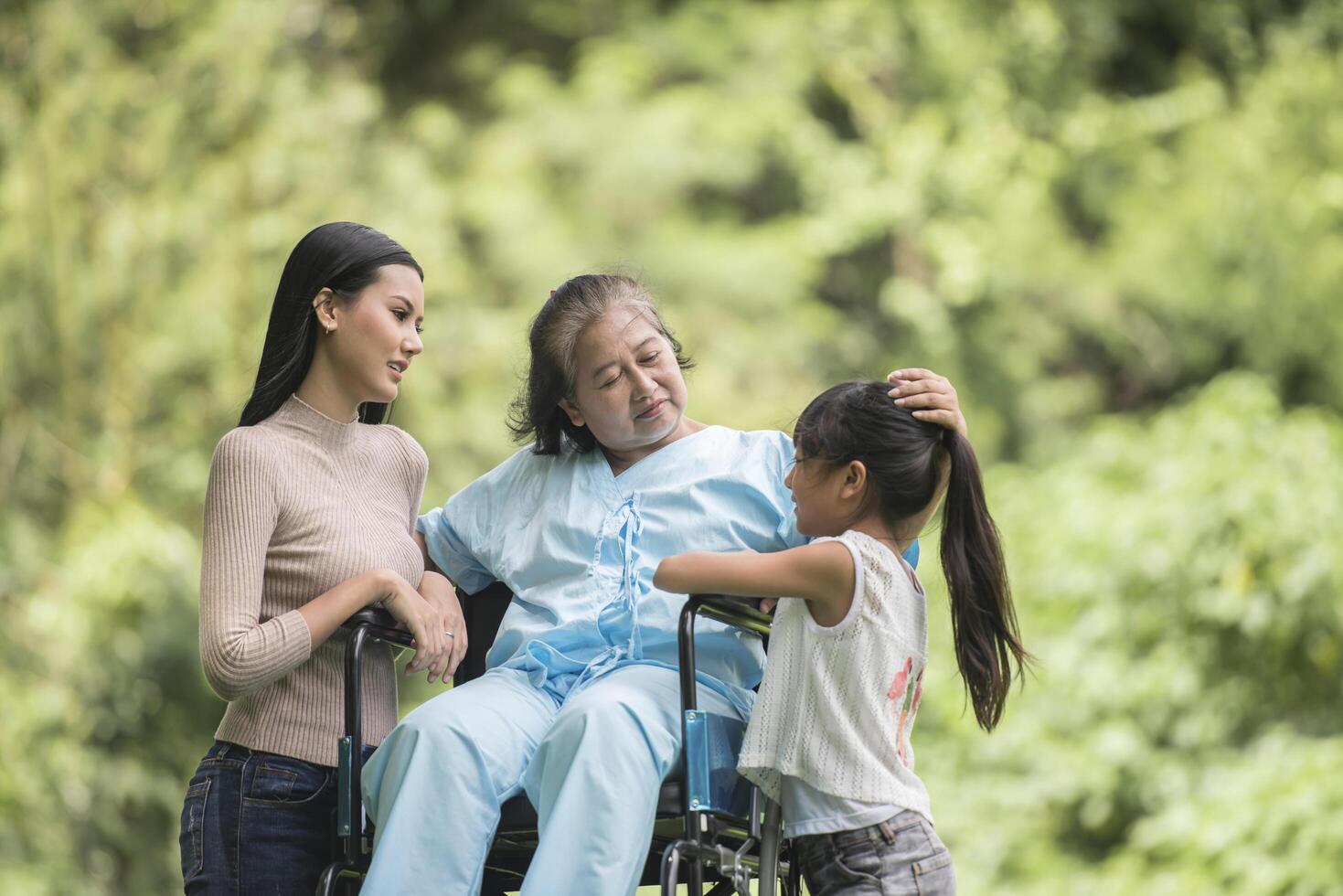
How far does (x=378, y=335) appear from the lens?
6.64 feet

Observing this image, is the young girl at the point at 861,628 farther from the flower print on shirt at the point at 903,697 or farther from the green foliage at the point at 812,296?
the green foliage at the point at 812,296

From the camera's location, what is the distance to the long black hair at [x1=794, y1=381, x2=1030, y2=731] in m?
1.86

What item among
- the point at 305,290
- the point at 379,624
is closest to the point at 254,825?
the point at 379,624

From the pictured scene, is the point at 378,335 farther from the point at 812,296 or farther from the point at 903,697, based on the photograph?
the point at 812,296

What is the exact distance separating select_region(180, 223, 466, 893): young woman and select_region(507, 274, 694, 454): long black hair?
0.59 ft

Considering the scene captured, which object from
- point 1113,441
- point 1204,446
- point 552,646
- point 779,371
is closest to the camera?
point 552,646

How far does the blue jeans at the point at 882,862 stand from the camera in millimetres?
1722

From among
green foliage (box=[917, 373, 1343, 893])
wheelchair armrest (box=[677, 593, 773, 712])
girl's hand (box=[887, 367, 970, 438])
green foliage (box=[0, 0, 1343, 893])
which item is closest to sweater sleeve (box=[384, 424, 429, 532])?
wheelchair armrest (box=[677, 593, 773, 712])

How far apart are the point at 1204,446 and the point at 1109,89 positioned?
2.58 metres

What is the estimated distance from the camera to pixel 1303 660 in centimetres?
482

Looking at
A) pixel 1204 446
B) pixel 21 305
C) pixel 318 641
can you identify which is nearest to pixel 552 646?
pixel 318 641

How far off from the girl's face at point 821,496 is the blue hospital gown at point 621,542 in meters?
0.17

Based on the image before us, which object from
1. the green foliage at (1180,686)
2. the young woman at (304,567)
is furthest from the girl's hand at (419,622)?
the green foliage at (1180,686)

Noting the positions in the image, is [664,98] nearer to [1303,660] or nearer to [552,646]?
[1303,660]
